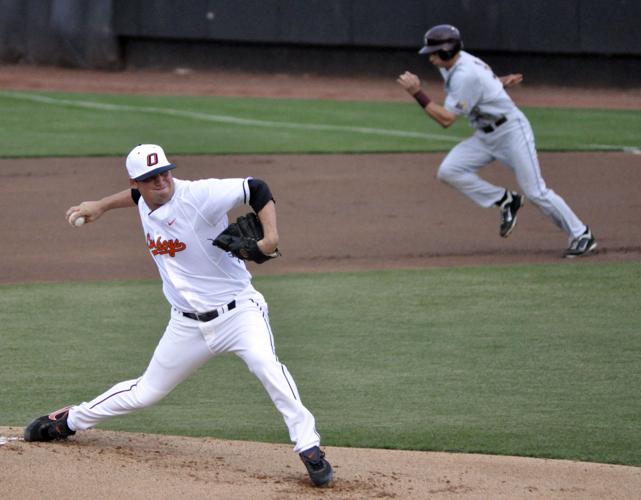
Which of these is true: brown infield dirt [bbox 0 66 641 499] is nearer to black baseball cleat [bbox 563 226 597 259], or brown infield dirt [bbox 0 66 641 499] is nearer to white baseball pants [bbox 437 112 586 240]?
black baseball cleat [bbox 563 226 597 259]

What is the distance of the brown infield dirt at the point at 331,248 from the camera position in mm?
5359

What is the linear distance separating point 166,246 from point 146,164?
38 cm

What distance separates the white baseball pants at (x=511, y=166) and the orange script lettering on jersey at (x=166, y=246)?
5.36 metres

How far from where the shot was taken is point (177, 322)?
5578mm

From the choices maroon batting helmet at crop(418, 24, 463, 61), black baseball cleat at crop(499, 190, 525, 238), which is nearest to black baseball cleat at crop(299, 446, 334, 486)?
maroon batting helmet at crop(418, 24, 463, 61)

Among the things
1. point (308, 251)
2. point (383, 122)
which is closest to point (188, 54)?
point (383, 122)

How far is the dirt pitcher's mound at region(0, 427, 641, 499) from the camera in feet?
17.1

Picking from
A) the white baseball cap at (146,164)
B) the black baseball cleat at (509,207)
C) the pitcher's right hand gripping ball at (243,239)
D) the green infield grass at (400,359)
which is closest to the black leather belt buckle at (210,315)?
the pitcher's right hand gripping ball at (243,239)

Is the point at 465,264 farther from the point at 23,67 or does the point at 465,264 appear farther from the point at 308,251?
the point at 23,67

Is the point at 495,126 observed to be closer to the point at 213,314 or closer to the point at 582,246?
the point at 582,246

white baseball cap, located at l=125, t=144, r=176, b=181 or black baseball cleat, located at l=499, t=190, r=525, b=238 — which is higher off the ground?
white baseball cap, located at l=125, t=144, r=176, b=181

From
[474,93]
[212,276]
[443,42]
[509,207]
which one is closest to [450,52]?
[443,42]

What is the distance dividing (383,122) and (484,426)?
1332cm

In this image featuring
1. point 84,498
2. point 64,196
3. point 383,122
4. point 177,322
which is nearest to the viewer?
point 84,498
